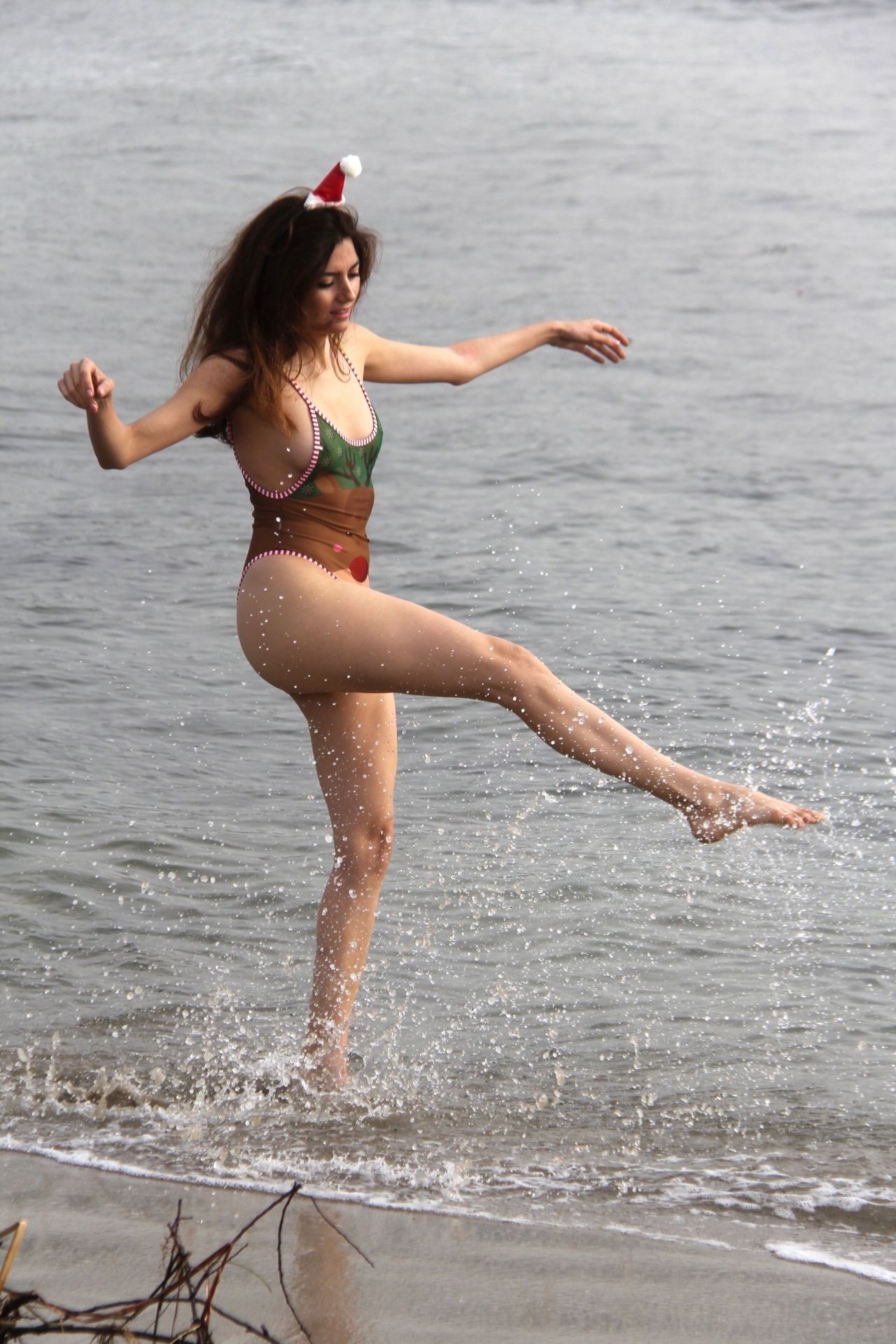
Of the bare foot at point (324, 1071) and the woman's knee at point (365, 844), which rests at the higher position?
the woman's knee at point (365, 844)

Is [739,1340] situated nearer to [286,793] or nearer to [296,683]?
[296,683]

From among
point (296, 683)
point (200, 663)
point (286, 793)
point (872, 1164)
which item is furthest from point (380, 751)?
point (200, 663)

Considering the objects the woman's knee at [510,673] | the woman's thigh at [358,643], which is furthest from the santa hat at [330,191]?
the woman's knee at [510,673]

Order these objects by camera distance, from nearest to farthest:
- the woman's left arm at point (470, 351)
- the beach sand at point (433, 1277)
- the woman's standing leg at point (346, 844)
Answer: the beach sand at point (433, 1277) → the woman's standing leg at point (346, 844) → the woman's left arm at point (470, 351)

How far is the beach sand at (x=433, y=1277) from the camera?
10.8 ft

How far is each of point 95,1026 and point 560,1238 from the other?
1624mm

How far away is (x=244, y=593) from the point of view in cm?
416

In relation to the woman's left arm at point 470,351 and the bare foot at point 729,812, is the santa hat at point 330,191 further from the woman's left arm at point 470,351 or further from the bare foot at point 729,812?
the bare foot at point 729,812

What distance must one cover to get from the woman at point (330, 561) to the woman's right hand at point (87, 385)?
0.05 ft

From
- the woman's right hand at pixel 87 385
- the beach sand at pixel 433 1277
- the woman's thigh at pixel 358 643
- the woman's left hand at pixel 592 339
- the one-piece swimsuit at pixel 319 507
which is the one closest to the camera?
the beach sand at pixel 433 1277

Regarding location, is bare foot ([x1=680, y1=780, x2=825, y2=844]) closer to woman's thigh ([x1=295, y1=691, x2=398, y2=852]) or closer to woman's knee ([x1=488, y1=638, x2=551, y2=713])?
woman's knee ([x1=488, y1=638, x2=551, y2=713])

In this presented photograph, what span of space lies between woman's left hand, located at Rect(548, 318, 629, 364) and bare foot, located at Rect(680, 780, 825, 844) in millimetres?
1260

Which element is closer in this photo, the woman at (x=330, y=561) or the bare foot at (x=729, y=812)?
the woman at (x=330, y=561)

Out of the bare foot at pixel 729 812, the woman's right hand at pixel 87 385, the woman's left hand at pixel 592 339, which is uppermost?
the woman's left hand at pixel 592 339
